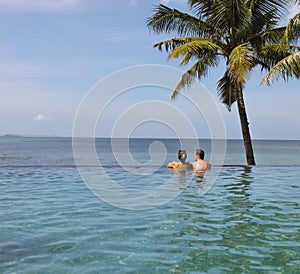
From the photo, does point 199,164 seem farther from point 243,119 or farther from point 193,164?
point 243,119

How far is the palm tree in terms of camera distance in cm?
1452

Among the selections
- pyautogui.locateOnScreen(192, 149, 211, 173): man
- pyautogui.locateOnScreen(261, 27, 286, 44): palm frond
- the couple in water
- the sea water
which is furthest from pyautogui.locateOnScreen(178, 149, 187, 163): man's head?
pyautogui.locateOnScreen(261, 27, 286, 44): palm frond

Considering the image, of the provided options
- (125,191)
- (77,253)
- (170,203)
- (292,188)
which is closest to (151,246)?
(77,253)

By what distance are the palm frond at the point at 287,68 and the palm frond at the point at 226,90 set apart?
3.53m

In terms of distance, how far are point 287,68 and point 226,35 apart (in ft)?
13.4

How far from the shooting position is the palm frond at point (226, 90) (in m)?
16.9

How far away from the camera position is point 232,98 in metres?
17.2

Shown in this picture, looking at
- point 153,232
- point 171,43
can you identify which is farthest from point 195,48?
point 153,232

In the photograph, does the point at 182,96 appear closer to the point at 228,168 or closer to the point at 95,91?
the point at 228,168

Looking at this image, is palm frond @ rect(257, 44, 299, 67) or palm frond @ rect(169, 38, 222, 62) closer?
palm frond @ rect(169, 38, 222, 62)

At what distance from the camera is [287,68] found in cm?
1289

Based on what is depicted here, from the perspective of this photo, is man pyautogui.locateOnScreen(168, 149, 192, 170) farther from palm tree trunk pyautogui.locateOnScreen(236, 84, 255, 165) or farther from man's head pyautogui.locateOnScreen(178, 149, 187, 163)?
palm tree trunk pyautogui.locateOnScreen(236, 84, 255, 165)

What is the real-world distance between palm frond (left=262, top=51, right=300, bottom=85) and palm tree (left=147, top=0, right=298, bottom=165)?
970 millimetres

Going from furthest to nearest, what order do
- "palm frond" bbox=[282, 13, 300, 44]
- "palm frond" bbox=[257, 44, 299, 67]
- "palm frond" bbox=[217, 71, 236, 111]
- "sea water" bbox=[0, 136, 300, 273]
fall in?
"palm frond" bbox=[217, 71, 236, 111] < "palm frond" bbox=[257, 44, 299, 67] < "palm frond" bbox=[282, 13, 300, 44] < "sea water" bbox=[0, 136, 300, 273]
